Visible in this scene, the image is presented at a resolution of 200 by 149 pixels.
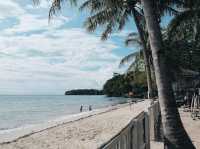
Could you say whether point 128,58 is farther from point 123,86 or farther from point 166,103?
point 123,86

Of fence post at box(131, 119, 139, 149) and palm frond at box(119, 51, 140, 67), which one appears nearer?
fence post at box(131, 119, 139, 149)

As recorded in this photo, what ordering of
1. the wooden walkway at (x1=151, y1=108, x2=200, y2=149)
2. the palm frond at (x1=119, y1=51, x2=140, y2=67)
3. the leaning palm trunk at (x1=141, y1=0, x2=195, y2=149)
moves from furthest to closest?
1. the palm frond at (x1=119, y1=51, x2=140, y2=67)
2. the wooden walkway at (x1=151, y1=108, x2=200, y2=149)
3. the leaning palm trunk at (x1=141, y1=0, x2=195, y2=149)

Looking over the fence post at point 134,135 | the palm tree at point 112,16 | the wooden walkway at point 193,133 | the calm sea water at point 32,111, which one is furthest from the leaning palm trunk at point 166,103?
the calm sea water at point 32,111

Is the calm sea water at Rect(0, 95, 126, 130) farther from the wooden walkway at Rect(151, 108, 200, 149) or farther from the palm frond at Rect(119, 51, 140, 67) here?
the wooden walkway at Rect(151, 108, 200, 149)

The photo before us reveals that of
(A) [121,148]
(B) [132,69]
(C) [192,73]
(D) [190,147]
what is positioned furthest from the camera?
(B) [132,69]

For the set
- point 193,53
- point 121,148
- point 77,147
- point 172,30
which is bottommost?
point 77,147

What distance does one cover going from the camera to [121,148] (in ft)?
15.4

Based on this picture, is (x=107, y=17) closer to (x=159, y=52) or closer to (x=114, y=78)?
(x=159, y=52)

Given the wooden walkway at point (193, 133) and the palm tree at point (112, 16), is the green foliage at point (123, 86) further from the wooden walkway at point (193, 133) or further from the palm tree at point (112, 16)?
the wooden walkway at point (193, 133)

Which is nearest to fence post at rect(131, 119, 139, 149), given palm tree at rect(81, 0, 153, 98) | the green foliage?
palm tree at rect(81, 0, 153, 98)

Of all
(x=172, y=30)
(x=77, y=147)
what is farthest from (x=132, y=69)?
(x=77, y=147)

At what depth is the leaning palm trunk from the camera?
7.25 metres

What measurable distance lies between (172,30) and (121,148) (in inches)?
648

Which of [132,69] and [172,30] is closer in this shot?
[172,30]
